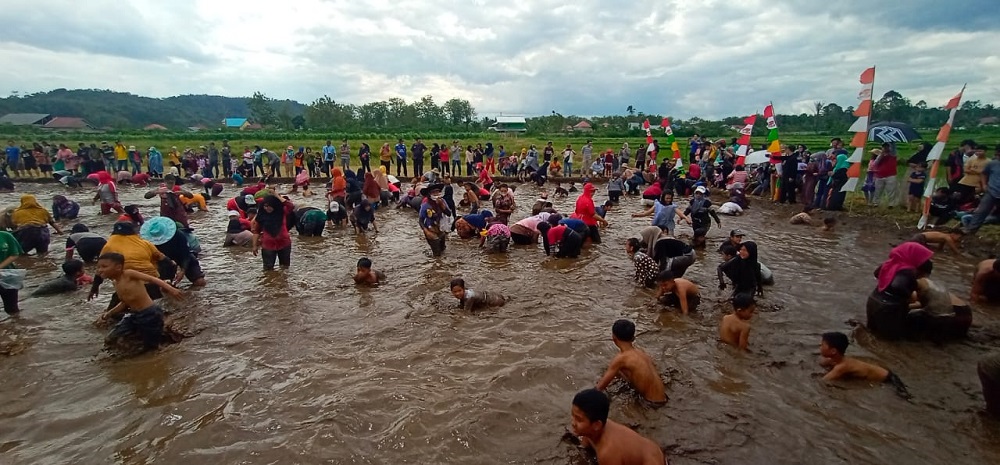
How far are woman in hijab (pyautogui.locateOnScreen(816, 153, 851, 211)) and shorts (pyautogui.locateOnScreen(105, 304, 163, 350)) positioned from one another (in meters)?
14.4

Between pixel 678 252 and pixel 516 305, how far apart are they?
275 cm

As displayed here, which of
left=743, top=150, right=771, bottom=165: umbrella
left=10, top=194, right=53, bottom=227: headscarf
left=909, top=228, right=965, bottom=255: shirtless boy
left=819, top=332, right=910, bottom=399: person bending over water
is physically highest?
left=743, top=150, right=771, bottom=165: umbrella

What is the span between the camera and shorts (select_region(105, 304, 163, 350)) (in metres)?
5.20

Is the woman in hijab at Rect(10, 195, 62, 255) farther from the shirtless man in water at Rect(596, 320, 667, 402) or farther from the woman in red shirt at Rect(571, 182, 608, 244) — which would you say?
the shirtless man in water at Rect(596, 320, 667, 402)

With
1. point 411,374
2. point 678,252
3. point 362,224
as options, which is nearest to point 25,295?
point 362,224

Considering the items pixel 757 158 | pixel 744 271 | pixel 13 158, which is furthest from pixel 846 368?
pixel 13 158

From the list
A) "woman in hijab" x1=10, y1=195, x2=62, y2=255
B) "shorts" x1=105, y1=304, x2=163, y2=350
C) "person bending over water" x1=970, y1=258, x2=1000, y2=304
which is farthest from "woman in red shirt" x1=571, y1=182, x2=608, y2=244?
"woman in hijab" x1=10, y1=195, x2=62, y2=255

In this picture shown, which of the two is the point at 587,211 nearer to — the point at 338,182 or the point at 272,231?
the point at 272,231

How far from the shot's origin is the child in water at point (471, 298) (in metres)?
6.39

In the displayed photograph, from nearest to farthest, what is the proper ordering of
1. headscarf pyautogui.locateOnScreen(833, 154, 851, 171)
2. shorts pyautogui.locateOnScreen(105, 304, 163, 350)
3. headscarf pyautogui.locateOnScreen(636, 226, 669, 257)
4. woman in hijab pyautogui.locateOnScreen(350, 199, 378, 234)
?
shorts pyautogui.locateOnScreen(105, 304, 163, 350), headscarf pyautogui.locateOnScreen(636, 226, 669, 257), woman in hijab pyautogui.locateOnScreen(350, 199, 378, 234), headscarf pyautogui.locateOnScreen(833, 154, 851, 171)

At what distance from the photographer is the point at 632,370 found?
13.8ft

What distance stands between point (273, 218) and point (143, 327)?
2.82m

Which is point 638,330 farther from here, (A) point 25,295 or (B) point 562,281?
(A) point 25,295

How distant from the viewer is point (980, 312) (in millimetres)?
6156
